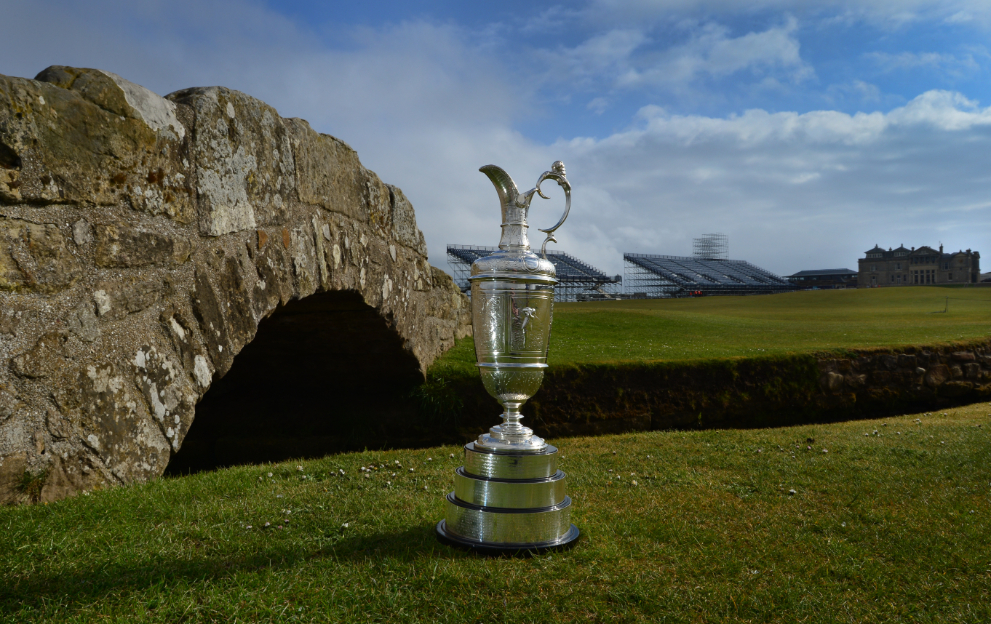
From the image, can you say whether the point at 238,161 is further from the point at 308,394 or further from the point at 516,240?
the point at 308,394

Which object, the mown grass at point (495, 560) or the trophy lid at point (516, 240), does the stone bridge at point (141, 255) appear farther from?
the trophy lid at point (516, 240)

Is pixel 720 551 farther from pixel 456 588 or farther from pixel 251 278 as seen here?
pixel 251 278

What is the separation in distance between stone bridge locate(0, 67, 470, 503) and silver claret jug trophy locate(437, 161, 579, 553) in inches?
59.2

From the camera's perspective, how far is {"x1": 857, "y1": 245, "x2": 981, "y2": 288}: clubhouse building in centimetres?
8406

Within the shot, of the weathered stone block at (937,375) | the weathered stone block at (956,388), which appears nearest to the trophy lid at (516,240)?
the weathered stone block at (937,375)

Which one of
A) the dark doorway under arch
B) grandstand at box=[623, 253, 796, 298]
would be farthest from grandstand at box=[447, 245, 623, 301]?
the dark doorway under arch

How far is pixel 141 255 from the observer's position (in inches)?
123

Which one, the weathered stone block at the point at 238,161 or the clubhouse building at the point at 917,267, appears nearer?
the weathered stone block at the point at 238,161

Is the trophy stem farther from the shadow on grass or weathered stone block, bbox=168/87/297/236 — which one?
weathered stone block, bbox=168/87/297/236

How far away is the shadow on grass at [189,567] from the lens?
7.02 feet

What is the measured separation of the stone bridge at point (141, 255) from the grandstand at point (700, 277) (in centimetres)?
5608

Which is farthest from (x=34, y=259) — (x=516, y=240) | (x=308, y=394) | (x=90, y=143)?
(x=308, y=394)

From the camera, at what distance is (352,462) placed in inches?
189

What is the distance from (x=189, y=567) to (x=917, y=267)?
342ft
